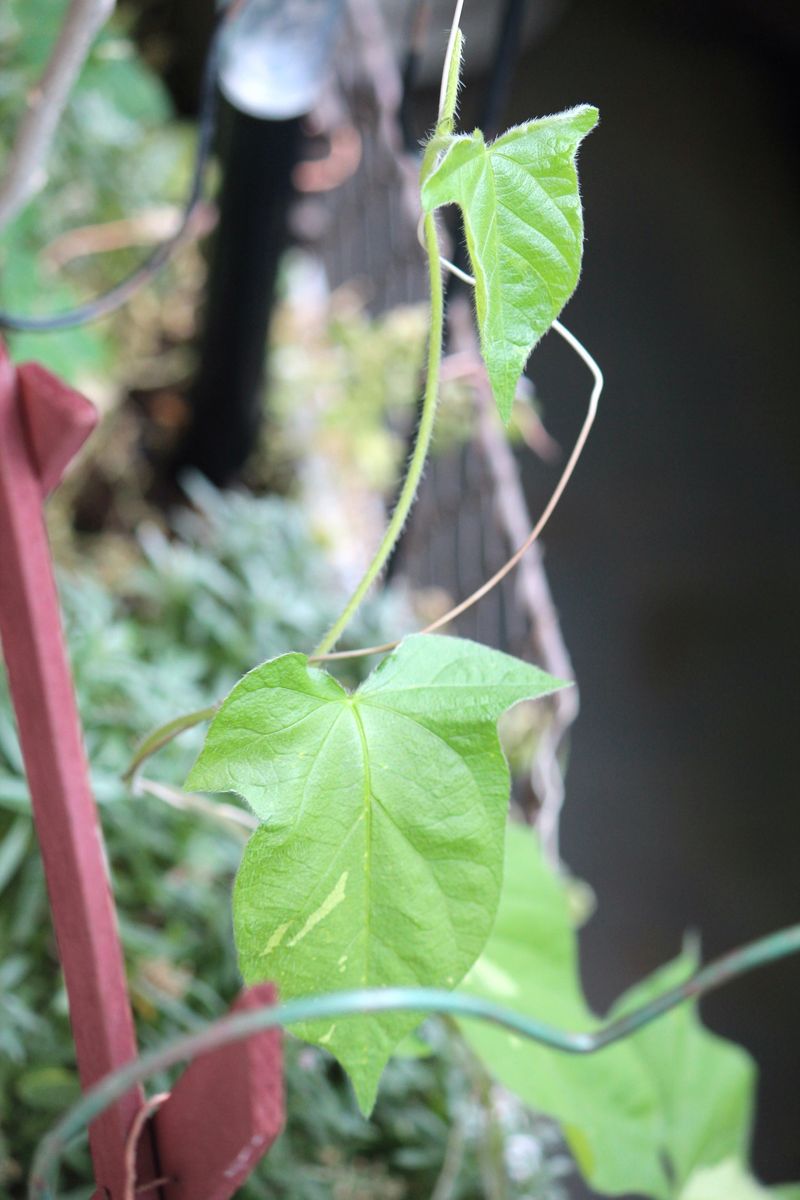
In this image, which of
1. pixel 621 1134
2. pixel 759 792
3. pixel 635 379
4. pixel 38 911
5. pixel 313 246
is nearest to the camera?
pixel 621 1134

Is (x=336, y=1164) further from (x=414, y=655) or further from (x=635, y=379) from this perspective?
(x=635, y=379)

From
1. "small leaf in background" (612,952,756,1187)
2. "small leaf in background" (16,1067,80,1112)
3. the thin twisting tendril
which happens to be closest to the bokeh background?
"small leaf in background" (16,1067,80,1112)

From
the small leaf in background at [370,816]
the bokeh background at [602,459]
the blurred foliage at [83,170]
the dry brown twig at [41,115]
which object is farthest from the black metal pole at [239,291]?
the small leaf in background at [370,816]

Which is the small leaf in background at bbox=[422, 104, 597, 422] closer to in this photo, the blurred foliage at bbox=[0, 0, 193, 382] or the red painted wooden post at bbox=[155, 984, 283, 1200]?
the red painted wooden post at bbox=[155, 984, 283, 1200]

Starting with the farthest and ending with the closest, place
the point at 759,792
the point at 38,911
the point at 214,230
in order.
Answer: the point at 759,792 < the point at 214,230 < the point at 38,911

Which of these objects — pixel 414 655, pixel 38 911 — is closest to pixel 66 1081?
pixel 38 911

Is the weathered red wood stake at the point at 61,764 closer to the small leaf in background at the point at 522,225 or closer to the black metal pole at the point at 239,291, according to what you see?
the small leaf in background at the point at 522,225
